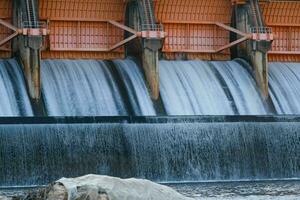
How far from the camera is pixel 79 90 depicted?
1945 inches

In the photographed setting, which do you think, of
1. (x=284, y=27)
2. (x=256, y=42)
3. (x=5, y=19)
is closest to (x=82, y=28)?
(x=5, y=19)

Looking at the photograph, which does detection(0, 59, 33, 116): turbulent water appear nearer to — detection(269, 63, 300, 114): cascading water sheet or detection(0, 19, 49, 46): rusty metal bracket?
detection(0, 19, 49, 46): rusty metal bracket

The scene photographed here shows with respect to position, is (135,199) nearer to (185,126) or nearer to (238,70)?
(185,126)

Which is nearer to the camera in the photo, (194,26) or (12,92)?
(12,92)

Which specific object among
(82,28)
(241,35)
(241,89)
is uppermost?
(82,28)

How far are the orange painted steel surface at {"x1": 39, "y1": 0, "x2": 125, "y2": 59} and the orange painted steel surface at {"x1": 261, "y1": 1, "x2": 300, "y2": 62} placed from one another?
8.47 metres

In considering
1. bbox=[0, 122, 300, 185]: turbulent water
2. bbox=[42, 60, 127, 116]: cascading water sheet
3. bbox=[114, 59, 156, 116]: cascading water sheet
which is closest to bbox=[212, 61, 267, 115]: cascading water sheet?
bbox=[114, 59, 156, 116]: cascading water sheet

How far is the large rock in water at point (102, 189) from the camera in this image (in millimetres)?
23688

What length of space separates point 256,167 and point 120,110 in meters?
6.10

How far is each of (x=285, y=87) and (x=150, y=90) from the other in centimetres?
758

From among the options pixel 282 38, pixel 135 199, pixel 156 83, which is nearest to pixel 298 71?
pixel 282 38

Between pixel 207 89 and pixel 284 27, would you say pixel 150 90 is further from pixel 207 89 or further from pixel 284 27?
pixel 284 27

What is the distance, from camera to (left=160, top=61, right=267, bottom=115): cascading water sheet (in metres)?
51.1

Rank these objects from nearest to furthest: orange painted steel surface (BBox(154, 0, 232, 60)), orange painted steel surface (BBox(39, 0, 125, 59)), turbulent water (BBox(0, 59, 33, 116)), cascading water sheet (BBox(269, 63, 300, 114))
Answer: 1. turbulent water (BBox(0, 59, 33, 116))
2. orange painted steel surface (BBox(39, 0, 125, 59))
3. cascading water sheet (BBox(269, 63, 300, 114))
4. orange painted steel surface (BBox(154, 0, 232, 60))
